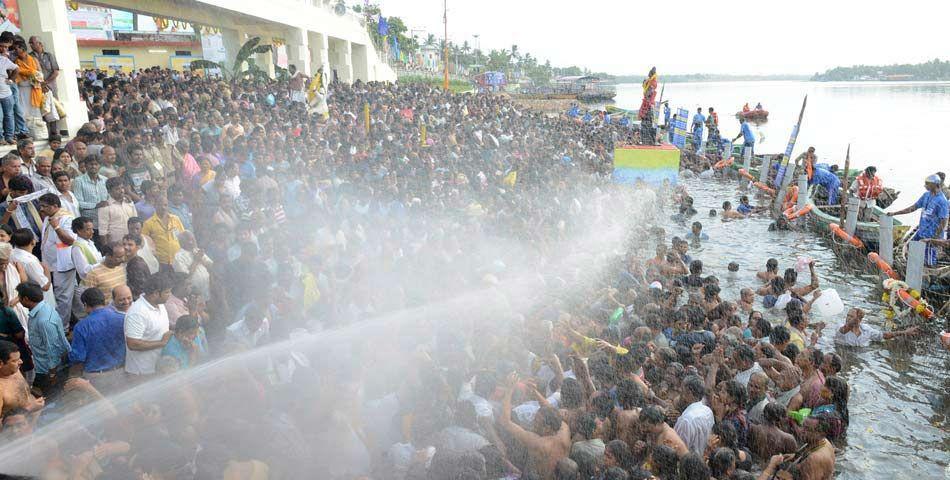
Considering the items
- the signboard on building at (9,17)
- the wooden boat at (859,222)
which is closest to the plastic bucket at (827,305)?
the wooden boat at (859,222)

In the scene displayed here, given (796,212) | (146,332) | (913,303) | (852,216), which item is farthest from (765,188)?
(146,332)

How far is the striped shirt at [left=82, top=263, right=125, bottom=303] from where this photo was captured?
211 inches

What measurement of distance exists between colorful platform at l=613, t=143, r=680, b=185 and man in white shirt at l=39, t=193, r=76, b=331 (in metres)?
14.5

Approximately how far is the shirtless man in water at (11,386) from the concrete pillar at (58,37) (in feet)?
26.8

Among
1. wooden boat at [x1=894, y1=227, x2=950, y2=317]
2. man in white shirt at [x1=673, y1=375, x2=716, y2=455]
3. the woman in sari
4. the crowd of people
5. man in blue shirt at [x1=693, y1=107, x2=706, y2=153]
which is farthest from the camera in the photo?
man in blue shirt at [x1=693, y1=107, x2=706, y2=153]

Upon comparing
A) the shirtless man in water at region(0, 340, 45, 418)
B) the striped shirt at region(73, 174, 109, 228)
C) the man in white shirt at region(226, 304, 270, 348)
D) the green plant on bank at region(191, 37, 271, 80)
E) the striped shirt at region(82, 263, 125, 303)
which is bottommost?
the man in white shirt at region(226, 304, 270, 348)

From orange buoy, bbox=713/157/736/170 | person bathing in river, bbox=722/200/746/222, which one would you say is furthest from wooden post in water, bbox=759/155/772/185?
person bathing in river, bbox=722/200/746/222

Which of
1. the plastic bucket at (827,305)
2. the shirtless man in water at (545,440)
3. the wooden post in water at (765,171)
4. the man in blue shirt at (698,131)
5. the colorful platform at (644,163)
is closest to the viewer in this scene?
the shirtless man in water at (545,440)

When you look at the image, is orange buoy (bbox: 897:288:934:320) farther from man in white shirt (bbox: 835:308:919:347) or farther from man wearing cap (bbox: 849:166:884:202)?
man wearing cap (bbox: 849:166:884:202)

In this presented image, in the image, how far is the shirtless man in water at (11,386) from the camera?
390cm

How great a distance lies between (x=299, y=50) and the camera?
26.2 m

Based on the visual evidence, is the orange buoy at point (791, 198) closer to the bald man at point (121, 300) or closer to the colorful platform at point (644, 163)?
the colorful platform at point (644, 163)

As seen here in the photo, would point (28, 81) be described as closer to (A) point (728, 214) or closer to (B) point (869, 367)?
(B) point (869, 367)

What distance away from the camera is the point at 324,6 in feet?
97.5
